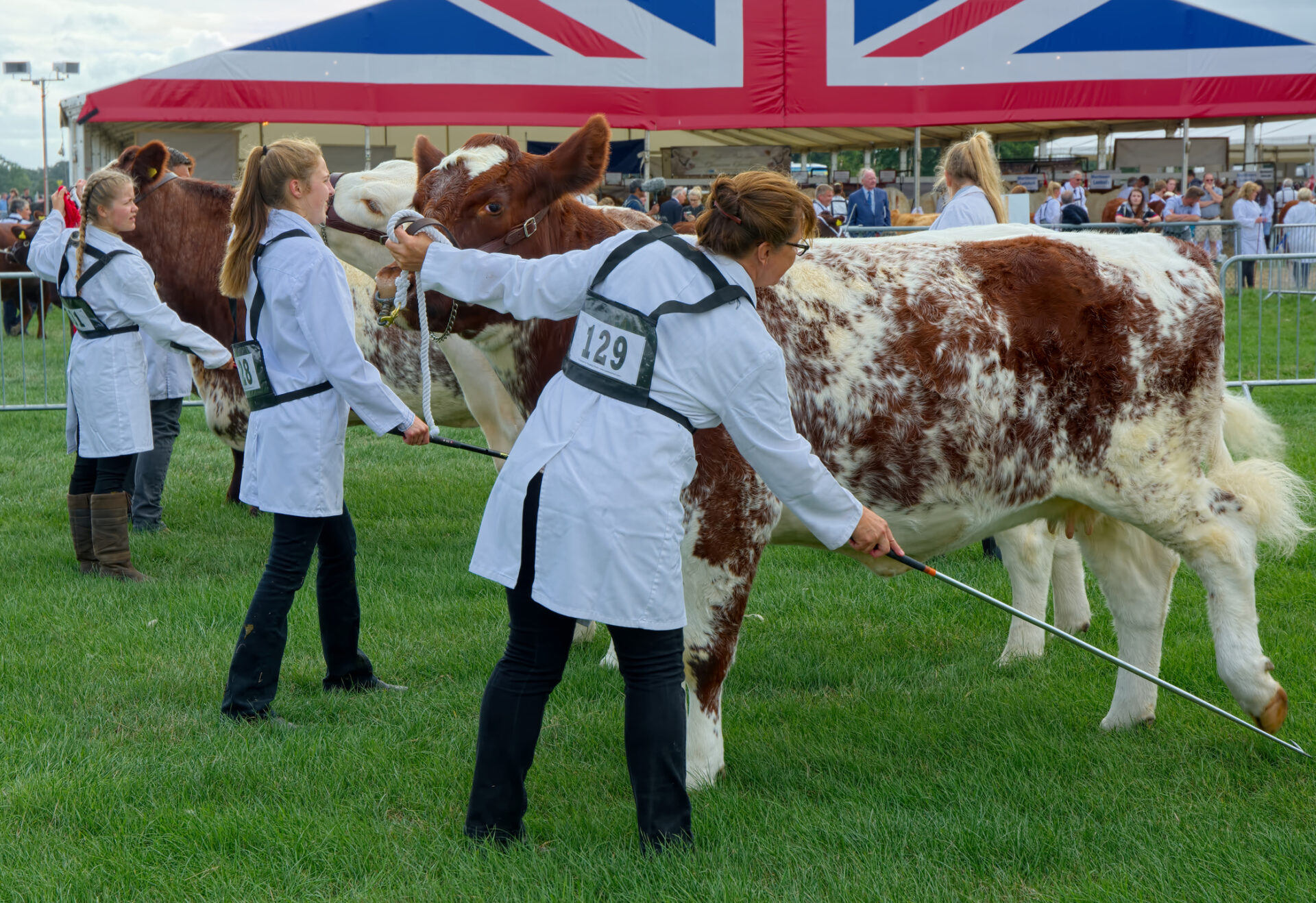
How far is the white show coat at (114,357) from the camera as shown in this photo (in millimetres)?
6270

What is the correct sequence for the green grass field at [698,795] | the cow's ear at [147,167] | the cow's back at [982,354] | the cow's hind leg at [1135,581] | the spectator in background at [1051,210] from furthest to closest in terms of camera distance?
the spectator in background at [1051,210] < the cow's ear at [147,167] < the cow's hind leg at [1135,581] < the cow's back at [982,354] < the green grass field at [698,795]

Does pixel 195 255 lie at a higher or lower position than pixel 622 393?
higher

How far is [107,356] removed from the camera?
6.46m

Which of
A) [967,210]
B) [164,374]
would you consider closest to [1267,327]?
[967,210]

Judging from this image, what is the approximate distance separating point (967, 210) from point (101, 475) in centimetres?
494

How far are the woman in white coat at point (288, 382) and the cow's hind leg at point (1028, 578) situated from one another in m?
2.57

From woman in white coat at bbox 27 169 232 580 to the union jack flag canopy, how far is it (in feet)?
52.8

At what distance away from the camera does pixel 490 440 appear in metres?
6.04

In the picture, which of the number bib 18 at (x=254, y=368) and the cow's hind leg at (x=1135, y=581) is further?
the cow's hind leg at (x=1135, y=581)

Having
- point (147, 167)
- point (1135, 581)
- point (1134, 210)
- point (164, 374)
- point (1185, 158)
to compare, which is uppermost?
point (1185, 158)

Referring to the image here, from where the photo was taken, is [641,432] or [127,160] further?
[127,160]

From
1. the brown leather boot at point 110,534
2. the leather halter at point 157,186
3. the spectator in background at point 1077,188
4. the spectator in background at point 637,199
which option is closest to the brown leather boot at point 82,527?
the brown leather boot at point 110,534

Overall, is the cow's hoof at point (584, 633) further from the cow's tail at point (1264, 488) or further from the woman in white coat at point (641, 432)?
the cow's tail at point (1264, 488)

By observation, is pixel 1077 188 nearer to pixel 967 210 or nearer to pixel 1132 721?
pixel 967 210
